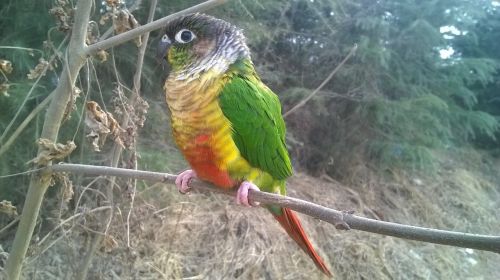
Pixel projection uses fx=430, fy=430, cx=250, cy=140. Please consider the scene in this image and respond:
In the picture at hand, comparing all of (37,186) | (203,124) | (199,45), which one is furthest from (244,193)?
(37,186)

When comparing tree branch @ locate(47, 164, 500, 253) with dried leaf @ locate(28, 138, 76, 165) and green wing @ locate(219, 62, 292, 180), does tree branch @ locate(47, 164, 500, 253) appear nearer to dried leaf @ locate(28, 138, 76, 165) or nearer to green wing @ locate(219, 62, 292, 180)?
dried leaf @ locate(28, 138, 76, 165)

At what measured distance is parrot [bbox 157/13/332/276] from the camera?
53.1 inches

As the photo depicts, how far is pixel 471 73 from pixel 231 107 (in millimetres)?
5342

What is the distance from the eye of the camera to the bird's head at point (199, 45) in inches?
56.3

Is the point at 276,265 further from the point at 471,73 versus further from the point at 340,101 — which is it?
the point at 471,73

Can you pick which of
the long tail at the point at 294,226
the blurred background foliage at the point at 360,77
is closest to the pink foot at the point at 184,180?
the long tail at the point at 294,226

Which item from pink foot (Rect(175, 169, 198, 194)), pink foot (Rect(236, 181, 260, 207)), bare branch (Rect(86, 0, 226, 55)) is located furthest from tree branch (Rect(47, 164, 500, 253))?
bare branch (Rect(86, 0, 226, 55))

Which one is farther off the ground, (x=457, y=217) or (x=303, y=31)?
(x=303, y=31)

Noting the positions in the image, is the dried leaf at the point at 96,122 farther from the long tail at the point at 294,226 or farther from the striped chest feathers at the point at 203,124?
the long tail at the point at 294,226

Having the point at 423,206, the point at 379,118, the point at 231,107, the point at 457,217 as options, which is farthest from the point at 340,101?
the point at 231,107

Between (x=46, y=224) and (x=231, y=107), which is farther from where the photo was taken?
(x=46, y=224)

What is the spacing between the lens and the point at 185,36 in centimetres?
145

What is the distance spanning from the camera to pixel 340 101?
4539mm

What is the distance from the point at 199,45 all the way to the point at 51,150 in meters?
0.58
